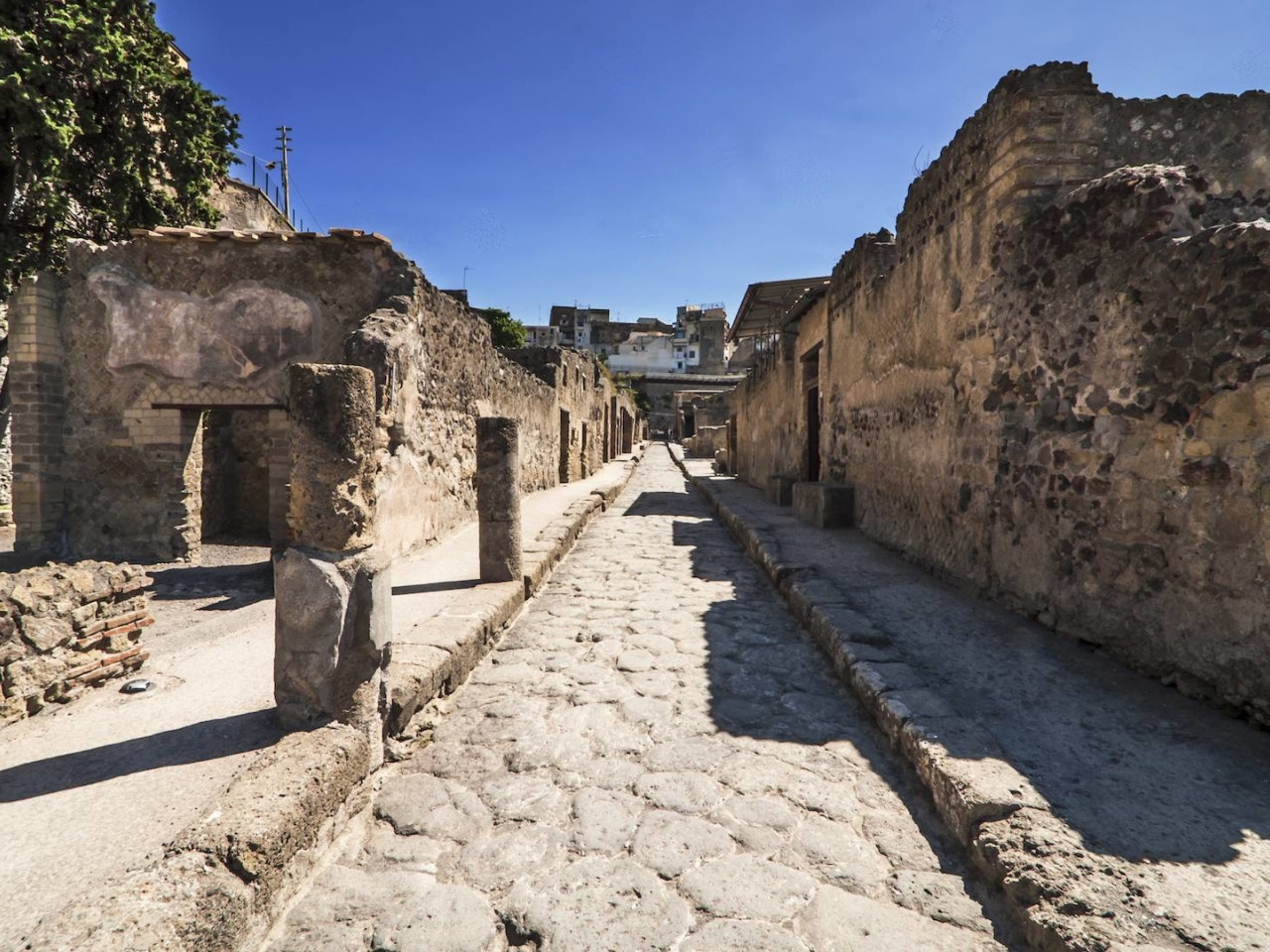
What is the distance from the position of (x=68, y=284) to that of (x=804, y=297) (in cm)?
954

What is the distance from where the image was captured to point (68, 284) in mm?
6629

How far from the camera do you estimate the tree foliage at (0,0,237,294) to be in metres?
8.84

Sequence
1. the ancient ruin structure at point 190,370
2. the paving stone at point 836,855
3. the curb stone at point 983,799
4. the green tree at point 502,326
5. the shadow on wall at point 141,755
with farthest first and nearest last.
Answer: the green tree at point 502,326 → the ancient ruin structure at point 190,370 → the shadow on wall at point 141,755 → the paving stone at point 836,855 → the curb stone at point 983,799

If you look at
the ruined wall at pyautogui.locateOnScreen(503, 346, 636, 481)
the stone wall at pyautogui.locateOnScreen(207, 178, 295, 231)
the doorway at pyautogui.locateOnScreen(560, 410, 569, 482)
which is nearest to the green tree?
the ruined wall at pyautogui.locateOnScreen(503, 346, 636, 481)

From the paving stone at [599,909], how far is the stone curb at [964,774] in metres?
0.94

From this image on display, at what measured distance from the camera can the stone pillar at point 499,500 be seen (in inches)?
202

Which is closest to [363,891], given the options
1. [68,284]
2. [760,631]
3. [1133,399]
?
[760,631]

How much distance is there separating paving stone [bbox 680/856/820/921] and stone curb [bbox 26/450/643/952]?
3.85 ft

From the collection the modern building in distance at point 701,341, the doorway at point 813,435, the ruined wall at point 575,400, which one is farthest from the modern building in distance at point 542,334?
the doorway at point 813,435

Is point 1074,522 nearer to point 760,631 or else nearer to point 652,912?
point 760,631

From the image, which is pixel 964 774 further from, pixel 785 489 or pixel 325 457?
pixel 785 489

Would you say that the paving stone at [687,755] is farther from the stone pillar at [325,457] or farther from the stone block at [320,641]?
the stone pillar at [325,457]

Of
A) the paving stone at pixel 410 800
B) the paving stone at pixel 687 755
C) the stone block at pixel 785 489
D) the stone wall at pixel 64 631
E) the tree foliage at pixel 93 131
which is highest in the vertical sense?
the tree foliage at pixel 93 131

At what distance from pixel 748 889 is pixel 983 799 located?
0.84 metres
